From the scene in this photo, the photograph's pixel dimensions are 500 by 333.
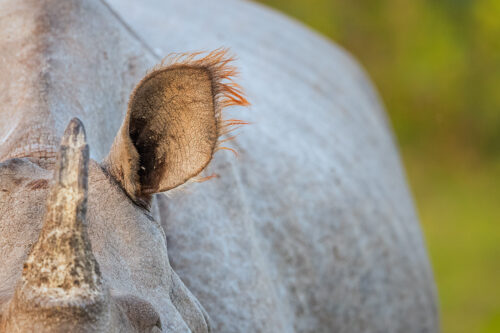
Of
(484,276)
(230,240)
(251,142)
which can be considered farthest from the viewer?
(484,276)

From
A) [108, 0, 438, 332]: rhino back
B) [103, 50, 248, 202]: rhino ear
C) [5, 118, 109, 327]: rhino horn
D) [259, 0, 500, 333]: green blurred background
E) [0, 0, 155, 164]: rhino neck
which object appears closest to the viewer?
[5, 118, 109, 327]: rhino horn

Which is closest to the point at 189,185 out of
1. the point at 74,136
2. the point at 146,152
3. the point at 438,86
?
the point at 146,152

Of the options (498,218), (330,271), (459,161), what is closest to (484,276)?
(498,218)

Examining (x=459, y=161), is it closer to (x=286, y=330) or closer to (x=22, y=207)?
(x=286, y=330)

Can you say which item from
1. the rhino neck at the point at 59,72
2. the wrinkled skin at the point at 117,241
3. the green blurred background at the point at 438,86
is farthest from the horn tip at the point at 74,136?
the green blurred background at the point at 438,86

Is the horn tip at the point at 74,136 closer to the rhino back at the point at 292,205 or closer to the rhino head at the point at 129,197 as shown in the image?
the rhino head at the point at 129,197

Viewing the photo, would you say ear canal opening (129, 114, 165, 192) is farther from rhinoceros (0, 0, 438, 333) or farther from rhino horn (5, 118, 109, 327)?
rhino horn (5, 118, 109, 327)

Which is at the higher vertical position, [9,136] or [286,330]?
[9,136]

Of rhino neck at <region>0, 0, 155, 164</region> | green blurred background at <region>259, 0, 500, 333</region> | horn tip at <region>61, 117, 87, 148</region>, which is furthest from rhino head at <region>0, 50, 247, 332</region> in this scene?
green blurred background at <region>259, 0, 500, 333</region>
